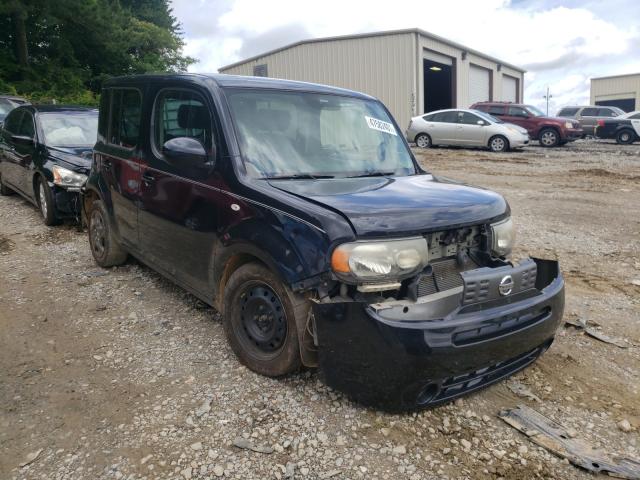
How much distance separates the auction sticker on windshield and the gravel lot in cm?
195

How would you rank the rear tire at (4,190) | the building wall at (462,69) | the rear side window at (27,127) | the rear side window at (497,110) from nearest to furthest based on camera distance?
the rear side window at (27,127) → the rear tire at (4,190) → the rear side window at (497,110) → the building wall at (462,69)

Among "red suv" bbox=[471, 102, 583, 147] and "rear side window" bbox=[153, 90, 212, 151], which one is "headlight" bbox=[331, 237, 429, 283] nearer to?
"rear side window" bbox=[153, 90, 212, 151]

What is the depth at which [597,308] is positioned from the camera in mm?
4406

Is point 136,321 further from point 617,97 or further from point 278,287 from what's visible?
point 617,97

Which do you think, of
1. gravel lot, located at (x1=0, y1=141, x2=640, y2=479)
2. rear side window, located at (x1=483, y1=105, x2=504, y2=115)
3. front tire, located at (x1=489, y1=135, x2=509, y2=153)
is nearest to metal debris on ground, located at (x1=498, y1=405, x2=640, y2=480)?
gravel lot, located at (x1=0, y1=141, x2=640, y2=479)

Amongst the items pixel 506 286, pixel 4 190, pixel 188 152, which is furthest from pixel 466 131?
pixel 506 286

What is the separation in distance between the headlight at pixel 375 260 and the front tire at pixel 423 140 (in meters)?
17.7

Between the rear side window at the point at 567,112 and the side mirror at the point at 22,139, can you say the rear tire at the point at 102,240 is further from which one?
the rear side window at the point at 567,112

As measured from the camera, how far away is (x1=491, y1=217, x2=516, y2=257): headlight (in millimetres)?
3072

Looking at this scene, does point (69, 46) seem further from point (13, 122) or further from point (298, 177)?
point (298, 177)

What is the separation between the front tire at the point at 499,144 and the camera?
58.9ft

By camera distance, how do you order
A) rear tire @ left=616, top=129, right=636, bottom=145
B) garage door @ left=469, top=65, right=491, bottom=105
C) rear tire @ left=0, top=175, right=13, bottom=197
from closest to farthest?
rear tire @ left=0, top=175, right=13, bottom=197, rear tire @ left=616, top=129, right=636, bottom=145, garage door @ left=469, top=65, right=491, bottom=105

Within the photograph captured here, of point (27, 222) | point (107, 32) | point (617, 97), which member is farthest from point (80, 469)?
point (617, 97)

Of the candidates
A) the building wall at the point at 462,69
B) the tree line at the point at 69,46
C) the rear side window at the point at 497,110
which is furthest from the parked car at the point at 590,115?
the tree line at the point at 69,46
